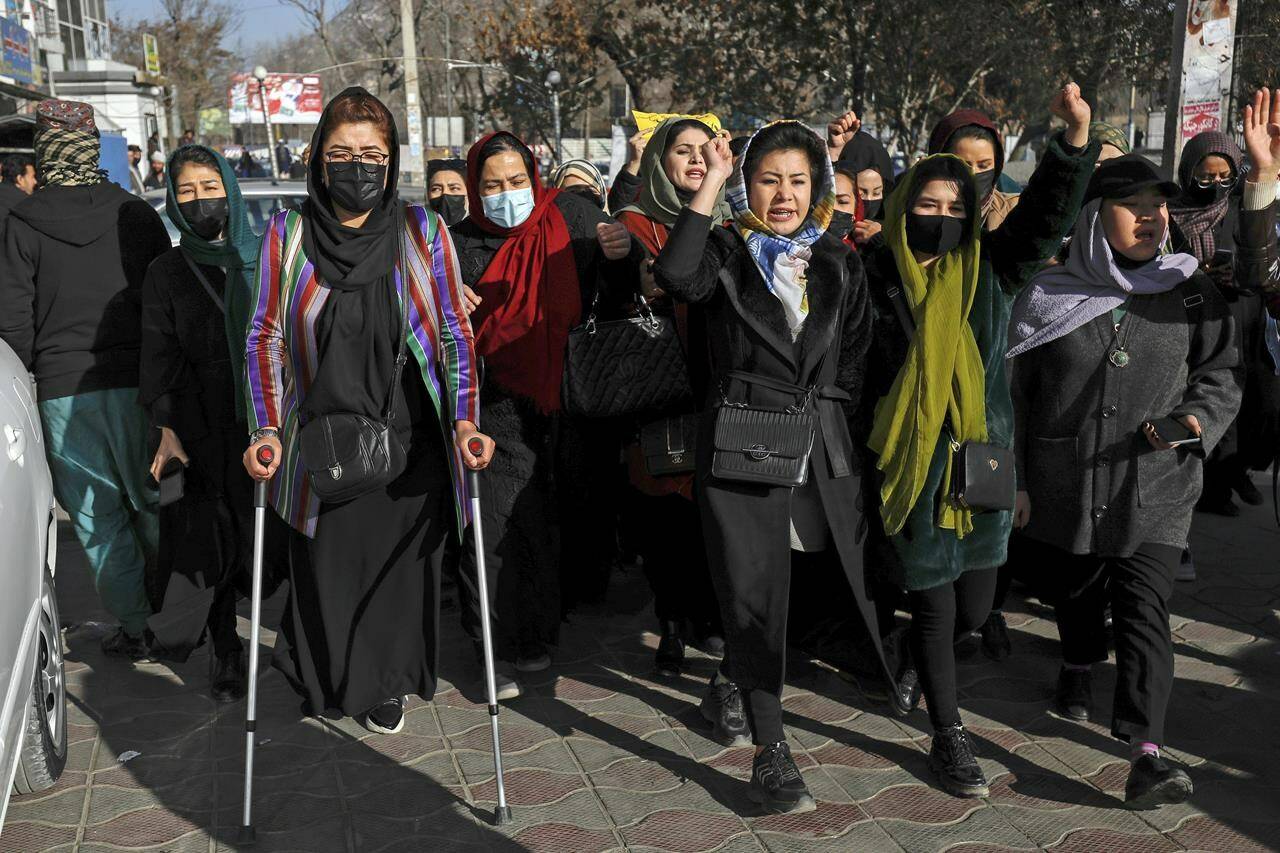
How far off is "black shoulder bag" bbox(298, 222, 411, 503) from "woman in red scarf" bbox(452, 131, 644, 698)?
2.46 ft

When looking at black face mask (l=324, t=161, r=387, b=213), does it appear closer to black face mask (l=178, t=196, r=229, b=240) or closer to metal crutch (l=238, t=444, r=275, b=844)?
metal crutch (l=238, t=444, r=275, b=844)

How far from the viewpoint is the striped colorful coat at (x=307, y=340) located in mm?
3895

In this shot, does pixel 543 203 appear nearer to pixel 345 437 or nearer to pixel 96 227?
pixel 345 437

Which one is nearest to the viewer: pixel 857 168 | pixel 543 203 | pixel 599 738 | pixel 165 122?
pixel 599 738

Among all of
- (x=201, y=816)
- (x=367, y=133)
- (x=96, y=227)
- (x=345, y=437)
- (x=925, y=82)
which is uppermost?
(x=925, y=82)

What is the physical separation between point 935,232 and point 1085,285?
585 millimetres

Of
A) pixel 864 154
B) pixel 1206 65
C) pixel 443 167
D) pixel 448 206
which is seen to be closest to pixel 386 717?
pixel 448 206

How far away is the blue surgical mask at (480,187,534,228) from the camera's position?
14.8 feet

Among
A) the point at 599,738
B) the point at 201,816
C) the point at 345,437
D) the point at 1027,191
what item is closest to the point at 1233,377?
the point at 1027,191

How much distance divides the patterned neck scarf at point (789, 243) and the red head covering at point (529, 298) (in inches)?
38.1

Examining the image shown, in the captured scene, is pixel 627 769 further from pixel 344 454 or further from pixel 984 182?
pixel 984 182

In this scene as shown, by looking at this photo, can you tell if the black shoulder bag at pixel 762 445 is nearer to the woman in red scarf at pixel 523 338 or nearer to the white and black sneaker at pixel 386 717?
the woman in red scarf at pixel 523 338

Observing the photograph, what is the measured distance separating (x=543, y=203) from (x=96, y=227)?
1.71 m

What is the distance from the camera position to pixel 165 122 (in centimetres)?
5097
